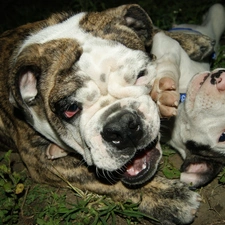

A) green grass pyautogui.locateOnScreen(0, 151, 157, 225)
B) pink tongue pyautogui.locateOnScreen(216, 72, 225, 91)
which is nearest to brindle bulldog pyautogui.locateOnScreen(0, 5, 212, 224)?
green grass pyautogui.locateOnScreen(0, 151, 157, 225)

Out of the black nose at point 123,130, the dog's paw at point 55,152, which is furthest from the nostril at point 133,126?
the dog's paw at point 55,152

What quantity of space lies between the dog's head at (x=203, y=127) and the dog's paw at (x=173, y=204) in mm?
205

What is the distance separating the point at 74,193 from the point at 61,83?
1557mm

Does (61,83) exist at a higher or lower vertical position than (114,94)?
higher

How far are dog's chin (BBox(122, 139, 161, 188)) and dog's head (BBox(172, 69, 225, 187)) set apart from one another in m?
0.55

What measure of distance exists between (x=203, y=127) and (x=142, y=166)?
2.75 feet

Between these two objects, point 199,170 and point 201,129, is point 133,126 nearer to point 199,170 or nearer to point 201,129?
point 201,129

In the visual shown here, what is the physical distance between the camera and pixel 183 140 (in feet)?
16.3

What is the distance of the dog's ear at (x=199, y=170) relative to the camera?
470cm

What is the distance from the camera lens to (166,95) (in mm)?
4418

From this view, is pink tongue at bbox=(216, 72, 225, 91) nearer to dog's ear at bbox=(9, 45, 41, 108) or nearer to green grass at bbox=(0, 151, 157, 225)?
green grass at bbox=(0, 151, 157, 225)

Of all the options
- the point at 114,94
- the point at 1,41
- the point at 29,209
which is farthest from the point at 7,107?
the point at 114,94

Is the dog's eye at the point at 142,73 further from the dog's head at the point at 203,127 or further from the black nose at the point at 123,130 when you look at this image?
the dog's head at the point at 203,127

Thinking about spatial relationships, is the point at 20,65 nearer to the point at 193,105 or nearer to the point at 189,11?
the point at 193,105
